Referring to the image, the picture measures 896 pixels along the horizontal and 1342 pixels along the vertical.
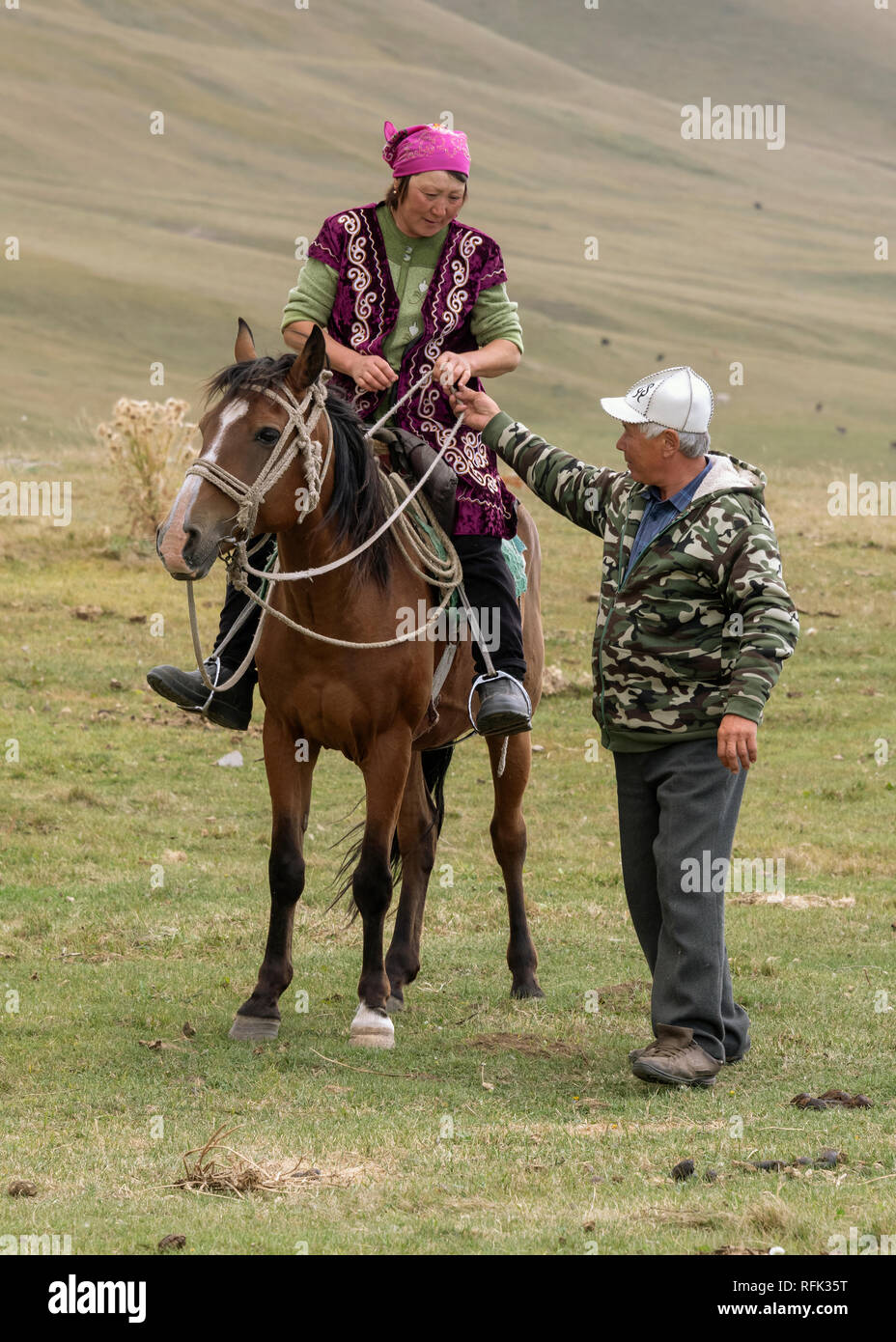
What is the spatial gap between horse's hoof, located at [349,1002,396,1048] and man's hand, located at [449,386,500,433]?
2.58m

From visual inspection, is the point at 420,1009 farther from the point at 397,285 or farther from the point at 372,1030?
the point at 397,285

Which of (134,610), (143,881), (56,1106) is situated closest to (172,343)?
(134,610)

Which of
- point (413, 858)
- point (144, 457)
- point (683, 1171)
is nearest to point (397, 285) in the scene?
point (413, 858)

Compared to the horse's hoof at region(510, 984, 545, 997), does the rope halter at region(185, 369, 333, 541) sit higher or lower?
higher

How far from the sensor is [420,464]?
7043 millimetres

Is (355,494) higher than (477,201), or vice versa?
(477,201)

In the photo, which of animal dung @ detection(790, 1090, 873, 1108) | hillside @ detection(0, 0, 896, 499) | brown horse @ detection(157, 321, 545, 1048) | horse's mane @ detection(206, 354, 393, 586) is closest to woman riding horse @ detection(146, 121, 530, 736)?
horse's mane @ detection(206, 354, 393, 586)

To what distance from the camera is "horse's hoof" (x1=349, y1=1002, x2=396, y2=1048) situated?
21.6ft

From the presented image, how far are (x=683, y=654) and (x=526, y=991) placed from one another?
241 cm

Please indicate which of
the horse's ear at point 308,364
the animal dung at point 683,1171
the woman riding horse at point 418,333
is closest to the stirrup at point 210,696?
the woman riding horse at point 418,333

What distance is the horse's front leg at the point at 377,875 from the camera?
6645mm

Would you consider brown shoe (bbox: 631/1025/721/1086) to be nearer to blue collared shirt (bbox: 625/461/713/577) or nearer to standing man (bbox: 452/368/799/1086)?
standing man (bbox: 452/368/799/1086)

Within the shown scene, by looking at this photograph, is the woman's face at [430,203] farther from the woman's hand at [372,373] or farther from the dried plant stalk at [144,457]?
the dried plant stalk at [144,457]

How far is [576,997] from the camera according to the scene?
295 inches
